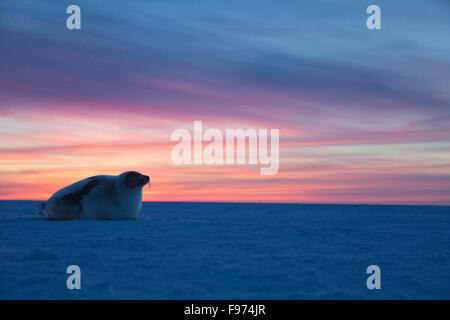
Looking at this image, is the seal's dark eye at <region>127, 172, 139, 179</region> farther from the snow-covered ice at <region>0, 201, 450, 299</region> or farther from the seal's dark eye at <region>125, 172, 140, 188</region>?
the snow-covered ice at <region>0, 201, 450, 299</region>

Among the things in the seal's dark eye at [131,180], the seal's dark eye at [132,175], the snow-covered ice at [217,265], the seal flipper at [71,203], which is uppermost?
the seal's dark eye at [132,175]

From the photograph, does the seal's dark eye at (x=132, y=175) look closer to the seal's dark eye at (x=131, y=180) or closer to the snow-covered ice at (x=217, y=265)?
the seal's dark eye at (x=131, y=180)

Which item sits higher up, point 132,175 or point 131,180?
point 132,175

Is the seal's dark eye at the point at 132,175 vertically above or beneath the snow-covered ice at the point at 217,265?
above

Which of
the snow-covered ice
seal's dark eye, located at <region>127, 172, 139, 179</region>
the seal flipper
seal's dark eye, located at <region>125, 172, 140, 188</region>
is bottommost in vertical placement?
the snow-covered ice

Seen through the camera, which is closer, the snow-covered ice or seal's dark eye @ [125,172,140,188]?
the snow-covered ice

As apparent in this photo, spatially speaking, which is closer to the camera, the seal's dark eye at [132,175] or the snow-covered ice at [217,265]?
the snow-covered ice at [217,265]

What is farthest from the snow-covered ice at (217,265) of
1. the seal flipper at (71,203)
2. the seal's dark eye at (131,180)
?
the seal's dark eye at (131,180)

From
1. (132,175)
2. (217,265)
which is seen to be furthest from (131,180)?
(217,265)

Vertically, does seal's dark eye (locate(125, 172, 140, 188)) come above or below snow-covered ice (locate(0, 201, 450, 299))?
above

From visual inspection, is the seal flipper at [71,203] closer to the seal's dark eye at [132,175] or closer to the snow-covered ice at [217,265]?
the seal's dark eye at [132,175]

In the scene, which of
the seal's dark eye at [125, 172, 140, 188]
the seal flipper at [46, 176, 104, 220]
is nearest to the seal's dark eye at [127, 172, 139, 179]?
the seal's dark eye at [125, 172, 140, 188]

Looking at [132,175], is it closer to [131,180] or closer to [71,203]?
[131,180]
